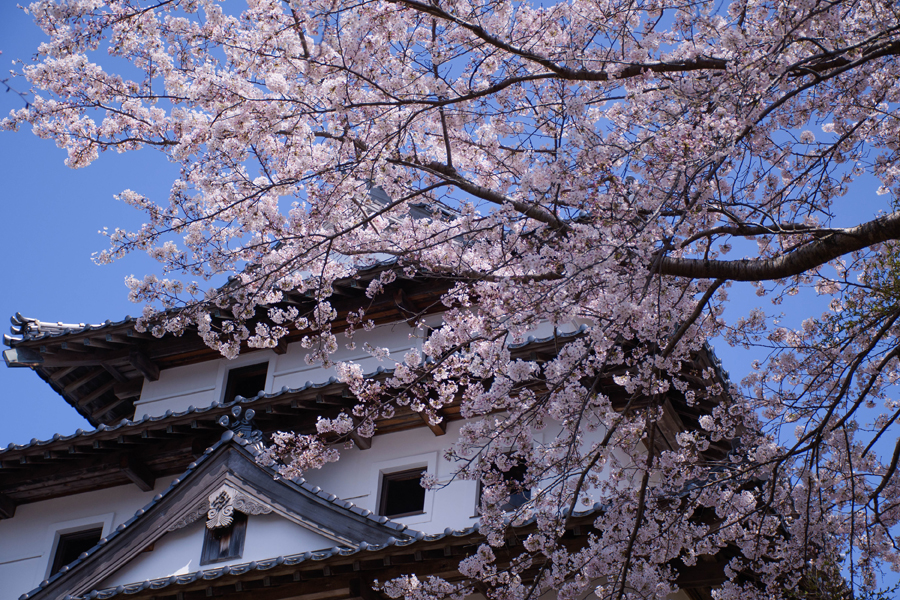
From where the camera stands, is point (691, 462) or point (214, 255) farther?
point (214, 255)

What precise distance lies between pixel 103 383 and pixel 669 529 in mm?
9986

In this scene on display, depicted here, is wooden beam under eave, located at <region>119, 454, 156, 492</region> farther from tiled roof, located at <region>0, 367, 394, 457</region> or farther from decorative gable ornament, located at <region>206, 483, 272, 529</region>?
decorative gable ornament, located at <region>206, 483, 272, 529</region>

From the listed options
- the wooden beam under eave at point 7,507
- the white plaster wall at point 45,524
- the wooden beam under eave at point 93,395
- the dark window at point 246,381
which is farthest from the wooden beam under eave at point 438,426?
the wooden beam under eave at point 7,507

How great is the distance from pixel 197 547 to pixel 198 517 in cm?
32

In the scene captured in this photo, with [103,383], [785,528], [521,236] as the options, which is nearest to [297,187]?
[521,236]

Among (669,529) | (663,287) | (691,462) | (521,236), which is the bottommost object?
(669,529)

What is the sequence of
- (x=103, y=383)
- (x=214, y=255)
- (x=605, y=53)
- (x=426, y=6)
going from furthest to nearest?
(x=103, y=383) → (x=214, y=255) → (x=605, y=53) → (x=426, y=6)

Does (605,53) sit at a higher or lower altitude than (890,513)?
higher

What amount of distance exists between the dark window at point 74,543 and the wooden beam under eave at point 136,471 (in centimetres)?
93

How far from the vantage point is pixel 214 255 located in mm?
7344

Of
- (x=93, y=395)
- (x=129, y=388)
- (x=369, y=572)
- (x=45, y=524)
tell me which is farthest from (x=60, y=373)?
(x=369, y=572)

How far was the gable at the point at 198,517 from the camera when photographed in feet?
29.2

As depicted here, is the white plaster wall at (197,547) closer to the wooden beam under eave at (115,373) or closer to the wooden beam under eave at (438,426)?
the wooden beam under eave at (438,426)

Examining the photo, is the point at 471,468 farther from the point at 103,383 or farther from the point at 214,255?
the point at 103,383
